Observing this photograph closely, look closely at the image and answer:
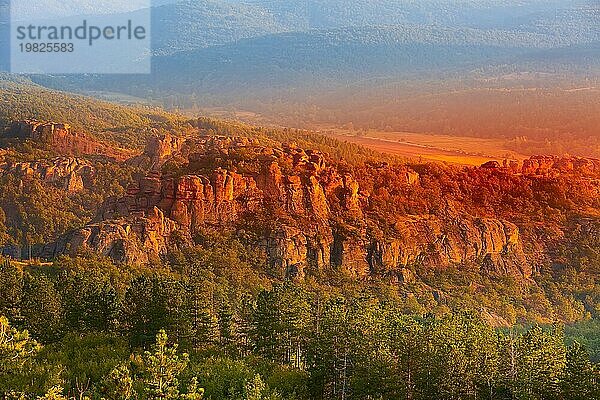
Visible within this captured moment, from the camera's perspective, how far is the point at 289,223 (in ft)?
165

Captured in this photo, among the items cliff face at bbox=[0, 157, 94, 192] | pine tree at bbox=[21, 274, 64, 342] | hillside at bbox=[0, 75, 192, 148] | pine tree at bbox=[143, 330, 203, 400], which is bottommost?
pine tree at bbox=[21, 274, 64, 342]

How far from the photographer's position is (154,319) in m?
28.4

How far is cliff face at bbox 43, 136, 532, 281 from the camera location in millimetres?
46344

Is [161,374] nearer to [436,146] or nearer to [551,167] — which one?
[551,167]

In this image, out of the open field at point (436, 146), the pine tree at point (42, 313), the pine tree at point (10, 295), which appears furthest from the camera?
the open field at point (436, 146)

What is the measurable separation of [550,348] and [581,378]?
3.41 m

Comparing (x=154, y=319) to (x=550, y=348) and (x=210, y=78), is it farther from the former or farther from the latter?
(x=210, y=78)

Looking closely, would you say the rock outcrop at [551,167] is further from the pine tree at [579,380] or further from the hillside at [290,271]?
the pine tree at [579,380]

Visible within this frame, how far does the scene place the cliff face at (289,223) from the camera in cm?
4634

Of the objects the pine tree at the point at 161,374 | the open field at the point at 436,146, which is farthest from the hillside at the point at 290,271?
the open field at the point at 436,146

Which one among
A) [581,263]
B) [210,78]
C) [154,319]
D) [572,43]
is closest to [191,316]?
[154,319]

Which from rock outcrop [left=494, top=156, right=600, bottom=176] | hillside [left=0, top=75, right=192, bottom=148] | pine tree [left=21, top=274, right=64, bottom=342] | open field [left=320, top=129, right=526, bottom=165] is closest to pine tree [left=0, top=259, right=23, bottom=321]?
pine tree [left=21, top=274, right=64, bottom=342]

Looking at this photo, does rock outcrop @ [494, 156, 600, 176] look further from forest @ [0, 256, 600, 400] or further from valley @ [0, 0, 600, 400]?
forest @ [0, 256, 600, 400]

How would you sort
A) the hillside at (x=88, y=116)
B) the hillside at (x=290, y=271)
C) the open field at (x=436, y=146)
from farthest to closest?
the hillside at (x=88, y=116) → the open field at (x=436, y=146) → the hillside at (x=290, y=271)
